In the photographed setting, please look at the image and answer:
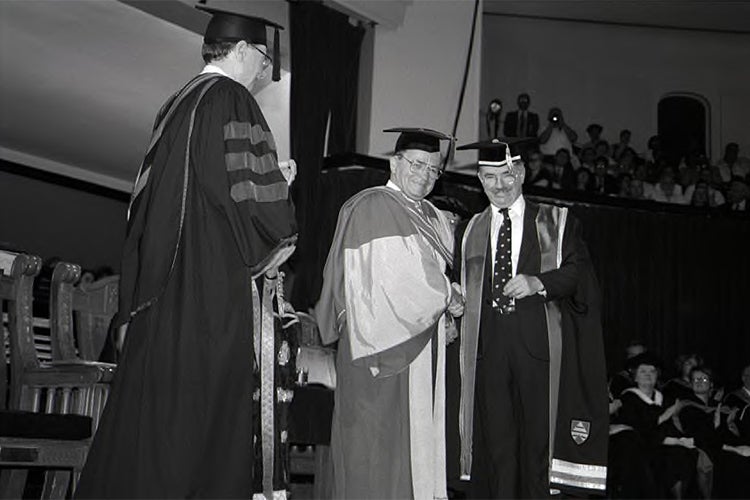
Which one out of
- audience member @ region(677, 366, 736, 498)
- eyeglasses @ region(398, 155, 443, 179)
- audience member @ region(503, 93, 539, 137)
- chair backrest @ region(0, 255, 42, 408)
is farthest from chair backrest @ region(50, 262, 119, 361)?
audience member @ region(503, 93, 539, 137)

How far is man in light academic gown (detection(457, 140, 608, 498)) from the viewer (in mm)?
3879

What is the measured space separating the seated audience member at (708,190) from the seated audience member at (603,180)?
846 mm

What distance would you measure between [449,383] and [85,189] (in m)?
12.3

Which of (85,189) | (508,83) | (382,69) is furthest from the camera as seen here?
(85,189)

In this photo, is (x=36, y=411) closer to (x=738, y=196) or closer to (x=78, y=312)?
(x=78, y=312)

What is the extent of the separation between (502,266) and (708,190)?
768 cm

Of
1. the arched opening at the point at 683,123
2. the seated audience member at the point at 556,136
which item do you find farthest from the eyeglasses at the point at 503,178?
the arched opening at the point at 683,123

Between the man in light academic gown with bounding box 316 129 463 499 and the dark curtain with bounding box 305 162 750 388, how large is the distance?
6194 mm

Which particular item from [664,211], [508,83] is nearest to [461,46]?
[664,211]

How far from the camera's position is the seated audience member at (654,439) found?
24.5 feet

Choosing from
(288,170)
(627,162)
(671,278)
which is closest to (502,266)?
(288,170)

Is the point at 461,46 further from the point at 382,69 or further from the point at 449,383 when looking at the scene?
the point at 449,383

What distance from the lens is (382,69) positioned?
934 centimetres

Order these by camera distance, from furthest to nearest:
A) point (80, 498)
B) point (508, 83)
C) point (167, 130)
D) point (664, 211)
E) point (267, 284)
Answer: point (508, 83) < point (664, 211) < point (267, 284) < point (167, 130) < point (80, 498)
